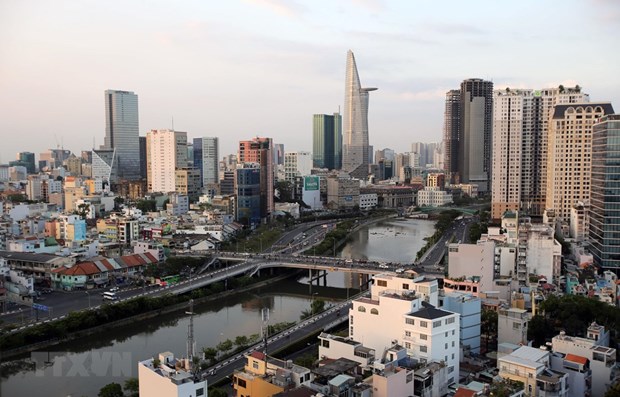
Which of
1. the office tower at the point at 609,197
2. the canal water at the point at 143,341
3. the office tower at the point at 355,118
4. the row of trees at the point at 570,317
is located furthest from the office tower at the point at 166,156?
the row of trees at the point at 570,317

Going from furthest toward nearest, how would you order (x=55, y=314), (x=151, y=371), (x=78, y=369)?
(x=55, y=314) → (x=78, y=369) → (x=151, y=371)

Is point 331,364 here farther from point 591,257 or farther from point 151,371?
point 591,257

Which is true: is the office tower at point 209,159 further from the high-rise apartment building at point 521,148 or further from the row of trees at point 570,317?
the row of trees at point 570,317

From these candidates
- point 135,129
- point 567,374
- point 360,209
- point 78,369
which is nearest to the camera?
point 567,374

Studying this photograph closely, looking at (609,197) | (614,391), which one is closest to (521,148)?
(609,197)

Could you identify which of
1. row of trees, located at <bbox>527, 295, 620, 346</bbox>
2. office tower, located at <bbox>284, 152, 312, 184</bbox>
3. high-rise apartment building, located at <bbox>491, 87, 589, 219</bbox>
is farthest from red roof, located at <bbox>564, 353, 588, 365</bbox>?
office tower, located at <bbox>284, 152, 312, 184</bbox>

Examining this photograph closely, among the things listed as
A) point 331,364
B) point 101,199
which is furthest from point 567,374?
point 101,199

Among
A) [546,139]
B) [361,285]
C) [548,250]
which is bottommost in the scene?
[361,285]

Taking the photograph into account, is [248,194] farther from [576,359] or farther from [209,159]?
[576,359]
